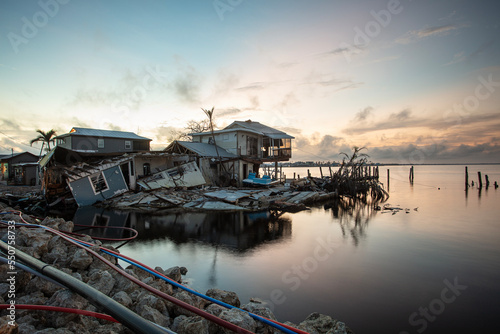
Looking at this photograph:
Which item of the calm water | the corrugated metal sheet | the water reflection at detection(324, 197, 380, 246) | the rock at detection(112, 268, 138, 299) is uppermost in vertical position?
the corrugated metal sheet

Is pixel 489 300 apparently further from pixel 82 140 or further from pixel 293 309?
pixel 82 140

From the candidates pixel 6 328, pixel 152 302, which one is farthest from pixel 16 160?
pixel 6 328

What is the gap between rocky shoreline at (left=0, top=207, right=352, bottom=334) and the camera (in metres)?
3.24

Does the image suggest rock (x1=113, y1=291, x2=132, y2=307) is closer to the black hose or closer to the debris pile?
the black hose

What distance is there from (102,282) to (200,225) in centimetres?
912

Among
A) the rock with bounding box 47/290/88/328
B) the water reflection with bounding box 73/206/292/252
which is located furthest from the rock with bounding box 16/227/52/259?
the water reflection with bounding box 73/206/292/252

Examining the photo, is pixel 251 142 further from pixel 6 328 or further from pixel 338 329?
pixel 6 328

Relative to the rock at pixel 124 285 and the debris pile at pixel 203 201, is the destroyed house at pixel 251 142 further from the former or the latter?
the rock at pixel 124 285

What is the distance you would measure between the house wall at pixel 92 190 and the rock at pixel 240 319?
18.7 metres

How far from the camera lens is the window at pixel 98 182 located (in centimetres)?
1906

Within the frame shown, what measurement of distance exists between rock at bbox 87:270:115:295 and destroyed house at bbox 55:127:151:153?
88.0 feet

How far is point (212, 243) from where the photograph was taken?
10.4 meters

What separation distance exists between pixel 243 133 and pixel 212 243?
2148 cm

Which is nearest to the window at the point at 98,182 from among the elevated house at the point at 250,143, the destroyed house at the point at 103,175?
the destroyed house at the point at 103,175
